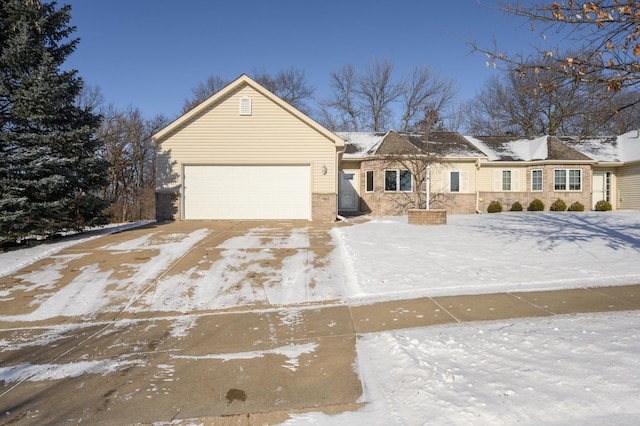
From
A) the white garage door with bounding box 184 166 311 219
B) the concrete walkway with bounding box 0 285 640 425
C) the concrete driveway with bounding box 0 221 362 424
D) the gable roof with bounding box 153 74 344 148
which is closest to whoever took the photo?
the concrete walkway with bounding box 0 285 640 425

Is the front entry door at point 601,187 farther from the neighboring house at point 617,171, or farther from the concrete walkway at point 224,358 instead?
the concrete walkway at point 224,358

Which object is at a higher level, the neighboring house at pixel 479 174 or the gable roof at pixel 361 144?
the gable roof at pixel 361 144

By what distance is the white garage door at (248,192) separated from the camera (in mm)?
14672

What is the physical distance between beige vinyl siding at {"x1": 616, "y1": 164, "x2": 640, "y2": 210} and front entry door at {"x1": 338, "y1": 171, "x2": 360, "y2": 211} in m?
15.1

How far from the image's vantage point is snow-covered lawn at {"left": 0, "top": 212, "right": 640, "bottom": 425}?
9.89 ft

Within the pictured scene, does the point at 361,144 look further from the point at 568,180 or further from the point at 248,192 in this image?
the point at 568,180

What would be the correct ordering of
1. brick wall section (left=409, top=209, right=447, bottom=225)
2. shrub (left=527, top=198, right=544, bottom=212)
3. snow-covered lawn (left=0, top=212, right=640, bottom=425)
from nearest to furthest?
snow-covered lawn (left=0, top=212, right=640, bottom=425)
brick wall section (left=409, top=209, right=447, bottom=225)
shrub (left=527, top=198, right=544, bottom=212)

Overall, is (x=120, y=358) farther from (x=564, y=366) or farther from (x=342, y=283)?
(x=564, y=366)

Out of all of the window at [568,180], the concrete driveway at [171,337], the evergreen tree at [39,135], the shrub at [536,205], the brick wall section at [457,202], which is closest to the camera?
the concrete driveway at [171,337]

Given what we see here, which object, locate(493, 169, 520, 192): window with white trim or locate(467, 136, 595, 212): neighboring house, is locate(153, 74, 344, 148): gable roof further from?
locate(493, 169, 520, 192): window with white trim

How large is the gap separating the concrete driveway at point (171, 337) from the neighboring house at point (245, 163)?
16.0ft

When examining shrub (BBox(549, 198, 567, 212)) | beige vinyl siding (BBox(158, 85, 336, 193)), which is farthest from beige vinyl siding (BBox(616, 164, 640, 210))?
beige vinyl siding (BBox(158, 85, 336, 193))

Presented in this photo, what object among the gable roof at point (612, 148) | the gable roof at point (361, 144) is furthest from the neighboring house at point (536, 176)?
the gable roof at point (361, 144)

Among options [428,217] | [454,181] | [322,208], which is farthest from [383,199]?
[428,217]
